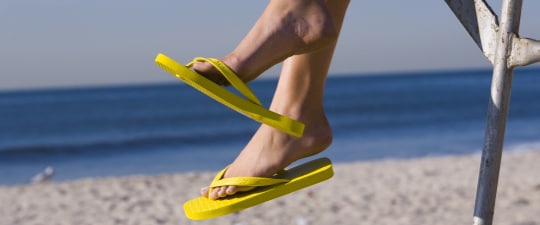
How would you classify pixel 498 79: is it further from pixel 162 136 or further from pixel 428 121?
pixel 428 121

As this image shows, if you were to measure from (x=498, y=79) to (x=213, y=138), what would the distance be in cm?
1362

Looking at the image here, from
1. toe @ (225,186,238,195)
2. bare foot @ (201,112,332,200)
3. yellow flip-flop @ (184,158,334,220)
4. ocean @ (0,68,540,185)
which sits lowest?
ocean @ (0,68,540,185)

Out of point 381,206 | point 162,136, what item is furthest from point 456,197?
point 162,136

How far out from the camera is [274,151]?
5.67ft

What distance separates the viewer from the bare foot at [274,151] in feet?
5.60

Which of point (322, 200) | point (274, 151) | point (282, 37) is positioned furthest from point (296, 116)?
point (322, 200)

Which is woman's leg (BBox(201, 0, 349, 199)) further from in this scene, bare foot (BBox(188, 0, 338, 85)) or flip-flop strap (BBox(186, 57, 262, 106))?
flip-flop strap (BBox(186, 57, 262, 106))

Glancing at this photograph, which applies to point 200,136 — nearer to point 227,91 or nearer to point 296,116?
point 296,116

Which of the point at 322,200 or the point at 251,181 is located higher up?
the point at 251,181

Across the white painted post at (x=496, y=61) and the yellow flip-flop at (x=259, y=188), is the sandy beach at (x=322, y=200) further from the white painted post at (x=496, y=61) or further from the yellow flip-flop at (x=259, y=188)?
the white painted post at (x=496, y=61)

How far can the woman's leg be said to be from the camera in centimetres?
160

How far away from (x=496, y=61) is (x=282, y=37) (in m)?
0.36

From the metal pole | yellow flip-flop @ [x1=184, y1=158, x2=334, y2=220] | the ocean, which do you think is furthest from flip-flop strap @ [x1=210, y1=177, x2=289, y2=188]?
the ocean

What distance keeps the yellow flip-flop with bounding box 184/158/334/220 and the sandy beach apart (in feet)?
9.75
